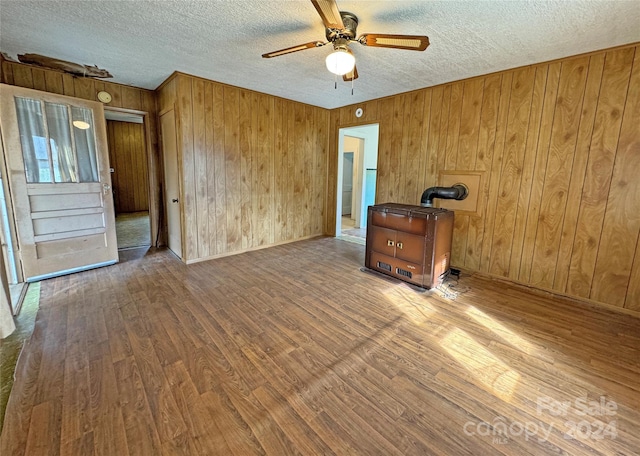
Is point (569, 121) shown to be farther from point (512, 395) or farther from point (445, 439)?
point (445, 439)

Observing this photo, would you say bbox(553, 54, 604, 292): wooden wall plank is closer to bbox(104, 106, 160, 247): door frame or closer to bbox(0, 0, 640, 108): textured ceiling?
bbox(0, 0, 640, 108): textured ceiling

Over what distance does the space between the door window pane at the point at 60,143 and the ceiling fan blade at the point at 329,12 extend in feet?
10.7

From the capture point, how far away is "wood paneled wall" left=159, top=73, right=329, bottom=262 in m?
3.66

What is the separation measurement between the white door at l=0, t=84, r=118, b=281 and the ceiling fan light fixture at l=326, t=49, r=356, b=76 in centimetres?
302

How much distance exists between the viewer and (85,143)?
132 inches

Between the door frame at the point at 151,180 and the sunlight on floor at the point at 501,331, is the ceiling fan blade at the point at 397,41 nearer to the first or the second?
the sunlight on floor at the point at 501,331

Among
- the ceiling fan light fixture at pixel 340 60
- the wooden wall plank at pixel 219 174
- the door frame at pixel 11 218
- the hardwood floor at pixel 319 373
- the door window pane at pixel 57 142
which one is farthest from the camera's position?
the wooden wall plank at pixel 219 174

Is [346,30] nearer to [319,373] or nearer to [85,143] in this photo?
[319,373]

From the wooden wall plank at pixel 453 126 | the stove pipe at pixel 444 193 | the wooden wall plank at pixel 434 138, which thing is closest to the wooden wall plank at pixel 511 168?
the stove pipe at pixel 444 193

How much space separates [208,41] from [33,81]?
240 cm

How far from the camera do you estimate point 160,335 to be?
217 centimetres

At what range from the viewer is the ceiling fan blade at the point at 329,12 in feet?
5.37

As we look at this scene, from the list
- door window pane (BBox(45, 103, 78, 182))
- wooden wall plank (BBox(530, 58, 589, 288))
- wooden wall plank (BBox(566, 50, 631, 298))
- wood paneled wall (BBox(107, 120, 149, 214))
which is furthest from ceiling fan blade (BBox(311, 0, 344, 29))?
wood paneled wall (BBox(107, 120, 149, 214))

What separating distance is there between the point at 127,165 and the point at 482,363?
30.3 feet
